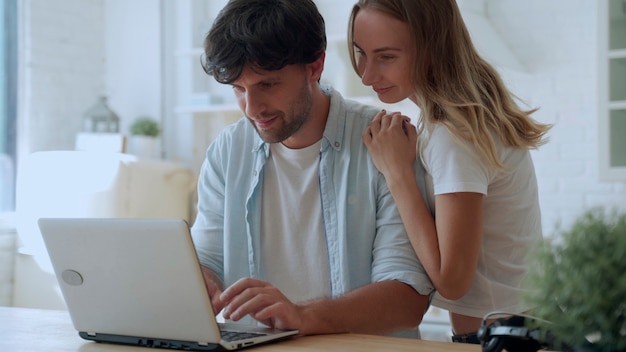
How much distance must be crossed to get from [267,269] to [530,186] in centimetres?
66

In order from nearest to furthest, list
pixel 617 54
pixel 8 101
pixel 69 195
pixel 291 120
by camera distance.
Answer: pixel 291 120 < pixel 617 54 < pixel 69 195 < pixel 8 101

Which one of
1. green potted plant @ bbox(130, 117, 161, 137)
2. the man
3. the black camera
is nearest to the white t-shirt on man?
the man

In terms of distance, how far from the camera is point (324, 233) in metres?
2.00

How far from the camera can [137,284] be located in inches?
56.7

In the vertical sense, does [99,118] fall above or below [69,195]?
above

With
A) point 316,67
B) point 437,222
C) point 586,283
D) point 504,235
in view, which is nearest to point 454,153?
point 437,222

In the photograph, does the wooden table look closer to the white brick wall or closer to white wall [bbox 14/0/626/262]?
white wall [bbox 14/0/626/262]

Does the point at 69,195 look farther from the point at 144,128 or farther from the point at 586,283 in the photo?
the point at 586,283

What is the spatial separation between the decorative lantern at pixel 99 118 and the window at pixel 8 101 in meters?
0.41

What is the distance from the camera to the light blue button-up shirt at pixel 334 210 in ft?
6.18

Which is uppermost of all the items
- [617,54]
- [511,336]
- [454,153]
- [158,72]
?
[158,72]

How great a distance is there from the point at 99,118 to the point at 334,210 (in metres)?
3.21

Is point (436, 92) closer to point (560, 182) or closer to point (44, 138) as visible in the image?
point (560, 182)

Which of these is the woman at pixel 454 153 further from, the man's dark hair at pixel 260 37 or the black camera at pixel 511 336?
the black camera at pixel 511 336
